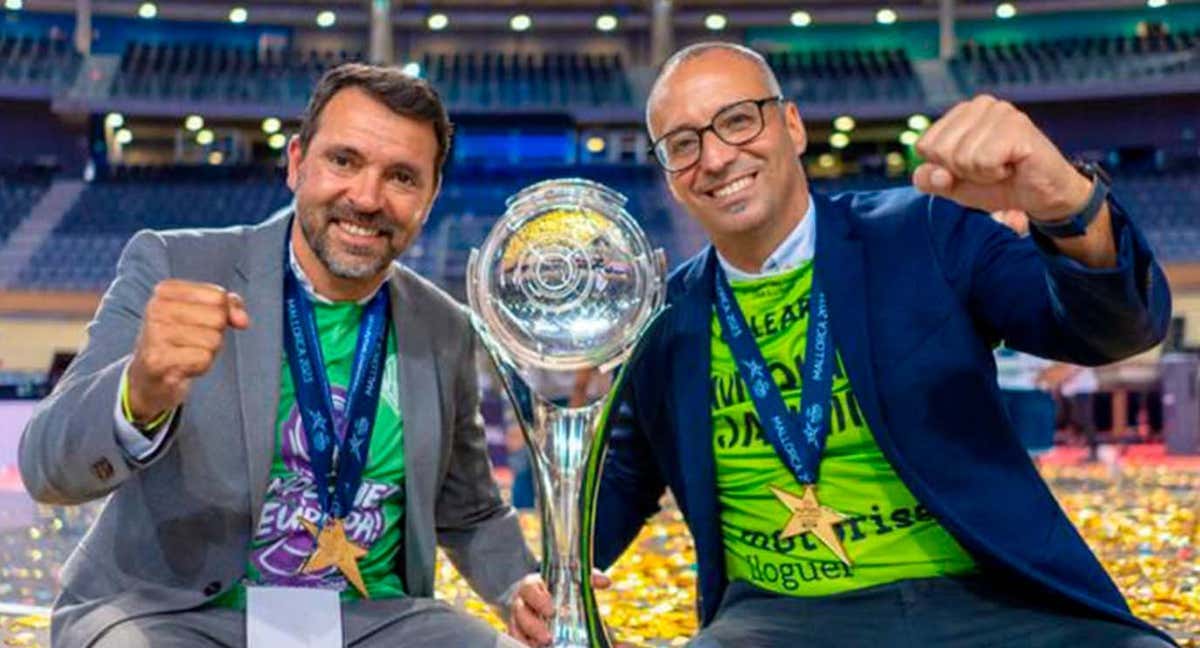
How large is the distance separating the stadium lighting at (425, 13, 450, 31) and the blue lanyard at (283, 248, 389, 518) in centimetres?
2261

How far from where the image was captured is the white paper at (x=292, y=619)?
175 cm

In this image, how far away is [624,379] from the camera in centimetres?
174

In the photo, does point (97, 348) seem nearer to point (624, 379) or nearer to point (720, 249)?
point (624, 379)

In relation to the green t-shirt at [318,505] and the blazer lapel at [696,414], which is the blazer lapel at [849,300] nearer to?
the blazer lapel at [696,414]

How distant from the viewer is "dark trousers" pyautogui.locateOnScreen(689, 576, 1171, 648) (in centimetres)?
186

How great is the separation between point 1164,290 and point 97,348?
1465 millimetres

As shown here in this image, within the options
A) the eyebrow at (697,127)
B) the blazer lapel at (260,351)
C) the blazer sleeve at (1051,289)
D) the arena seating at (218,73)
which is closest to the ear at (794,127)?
the eyebrow at (697,127)

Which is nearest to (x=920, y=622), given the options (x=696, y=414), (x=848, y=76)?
(x=696, y=414)

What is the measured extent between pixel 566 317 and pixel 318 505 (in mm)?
497

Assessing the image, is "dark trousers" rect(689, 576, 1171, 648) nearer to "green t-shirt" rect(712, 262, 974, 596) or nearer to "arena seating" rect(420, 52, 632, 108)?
"green t-shirt" rect(712, 262, 974, 596)

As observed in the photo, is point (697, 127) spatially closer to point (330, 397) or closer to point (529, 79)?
point (330, 397)

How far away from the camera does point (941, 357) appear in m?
1.94

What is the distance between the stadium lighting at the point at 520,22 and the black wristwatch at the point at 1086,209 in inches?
928

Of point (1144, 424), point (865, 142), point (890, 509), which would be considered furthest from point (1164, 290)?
point (865, 142)
